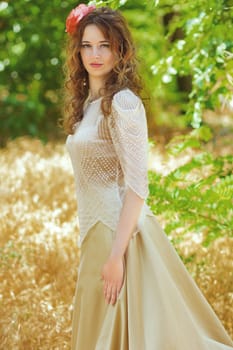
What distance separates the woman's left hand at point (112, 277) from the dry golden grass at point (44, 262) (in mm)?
1084

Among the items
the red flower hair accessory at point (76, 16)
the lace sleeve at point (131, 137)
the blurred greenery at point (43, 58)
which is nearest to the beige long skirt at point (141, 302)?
the lace sleeve at point (131, 137)

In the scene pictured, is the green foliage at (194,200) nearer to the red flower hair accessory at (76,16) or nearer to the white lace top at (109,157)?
the white lace top at (109,157)

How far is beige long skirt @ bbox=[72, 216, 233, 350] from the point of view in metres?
2.79

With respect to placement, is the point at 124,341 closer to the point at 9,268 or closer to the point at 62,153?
the point at 9,268

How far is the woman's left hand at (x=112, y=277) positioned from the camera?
2.77 metres

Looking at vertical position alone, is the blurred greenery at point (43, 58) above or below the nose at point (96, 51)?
above

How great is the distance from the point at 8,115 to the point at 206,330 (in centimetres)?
868

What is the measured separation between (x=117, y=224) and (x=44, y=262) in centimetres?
238

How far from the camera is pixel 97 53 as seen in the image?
290cm

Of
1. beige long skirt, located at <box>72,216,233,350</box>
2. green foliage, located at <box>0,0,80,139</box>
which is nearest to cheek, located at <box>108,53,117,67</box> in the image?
beige long skirt, located at <box>72,216,233,350</box>

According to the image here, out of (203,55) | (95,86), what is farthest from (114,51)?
(203,55)

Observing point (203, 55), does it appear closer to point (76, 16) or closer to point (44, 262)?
point (76, 16)

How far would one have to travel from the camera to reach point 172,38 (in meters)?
11.5

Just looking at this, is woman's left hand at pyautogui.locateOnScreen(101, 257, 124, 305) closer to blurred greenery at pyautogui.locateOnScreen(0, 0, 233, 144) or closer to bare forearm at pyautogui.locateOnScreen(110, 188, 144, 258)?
A: bare forearm at pyautogui.locateOnScreen(110, 188, 144, 258)
